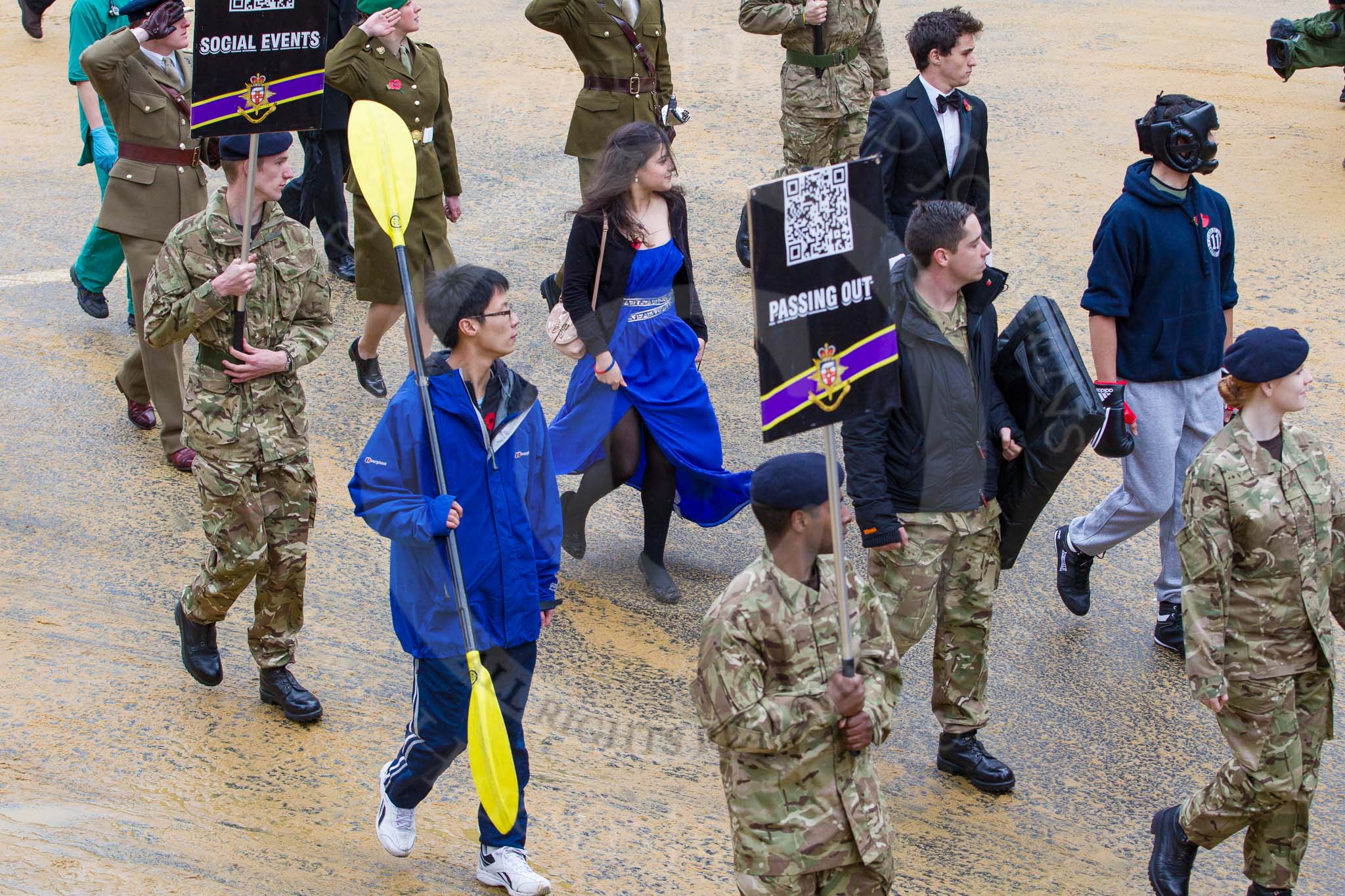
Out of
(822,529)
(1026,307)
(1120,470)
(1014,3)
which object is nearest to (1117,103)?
(1014,3)

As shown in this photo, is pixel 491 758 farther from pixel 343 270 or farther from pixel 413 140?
pixel 343 270

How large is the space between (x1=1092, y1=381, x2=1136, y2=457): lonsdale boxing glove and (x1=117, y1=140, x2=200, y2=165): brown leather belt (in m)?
4.33

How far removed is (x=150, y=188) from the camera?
→ 6.89 metres

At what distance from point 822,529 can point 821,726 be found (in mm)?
490

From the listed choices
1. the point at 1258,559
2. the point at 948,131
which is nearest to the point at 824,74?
the point at 948,131

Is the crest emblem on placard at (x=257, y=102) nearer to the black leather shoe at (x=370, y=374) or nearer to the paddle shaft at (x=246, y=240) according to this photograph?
the paddle shaft at (x=246, y=240)

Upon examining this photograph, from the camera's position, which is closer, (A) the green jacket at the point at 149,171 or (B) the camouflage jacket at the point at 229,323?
(B) the camouflage jacket at the point at 229,323

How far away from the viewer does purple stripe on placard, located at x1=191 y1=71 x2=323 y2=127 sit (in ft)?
16.4

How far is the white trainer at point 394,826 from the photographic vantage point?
453 cm

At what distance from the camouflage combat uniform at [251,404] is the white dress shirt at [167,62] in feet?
6.01

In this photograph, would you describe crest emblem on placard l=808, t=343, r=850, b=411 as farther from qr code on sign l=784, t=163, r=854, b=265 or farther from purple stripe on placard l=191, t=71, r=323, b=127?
purple stripe on placard l=191, t=71, r=323, b=127

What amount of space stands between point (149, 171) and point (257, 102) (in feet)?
6.91

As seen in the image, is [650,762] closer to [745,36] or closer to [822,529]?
[822,529]

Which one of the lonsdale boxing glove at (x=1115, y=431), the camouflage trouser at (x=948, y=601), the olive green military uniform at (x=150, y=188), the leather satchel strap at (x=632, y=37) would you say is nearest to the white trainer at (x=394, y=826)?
the camouflage trouser at (x=948, y=601)
